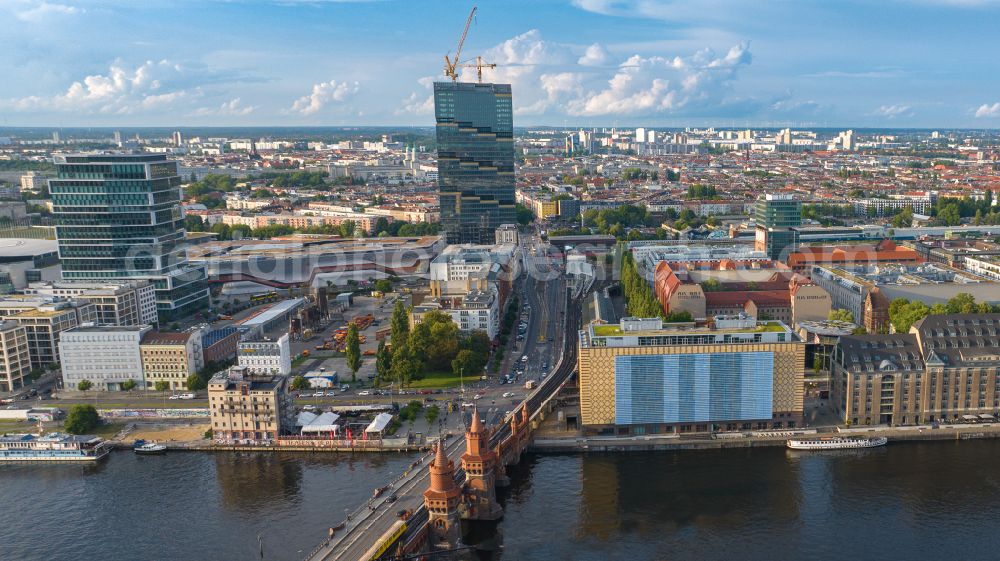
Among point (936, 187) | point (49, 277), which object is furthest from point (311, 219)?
Answer: point (936, 187)

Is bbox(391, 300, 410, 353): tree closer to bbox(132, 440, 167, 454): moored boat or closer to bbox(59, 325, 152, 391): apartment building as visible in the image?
bbox(132, 440, 167, 454): moored boat

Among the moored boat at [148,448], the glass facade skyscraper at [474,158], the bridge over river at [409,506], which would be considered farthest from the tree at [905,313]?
the glass facade skyscraper at [474,158]

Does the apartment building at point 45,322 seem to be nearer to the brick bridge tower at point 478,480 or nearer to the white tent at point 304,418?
the white tent at point 304,418

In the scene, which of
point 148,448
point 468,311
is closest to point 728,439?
point 468,311

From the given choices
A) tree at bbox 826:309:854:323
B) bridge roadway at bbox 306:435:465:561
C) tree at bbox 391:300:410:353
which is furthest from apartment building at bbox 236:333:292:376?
tree at bbox 826:309:854:323

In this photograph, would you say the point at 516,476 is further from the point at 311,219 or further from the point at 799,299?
the point at 311,219

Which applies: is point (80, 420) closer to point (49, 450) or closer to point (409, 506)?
point (49, 450)
